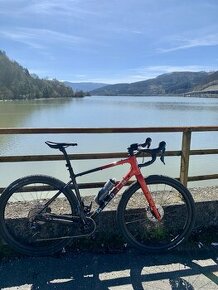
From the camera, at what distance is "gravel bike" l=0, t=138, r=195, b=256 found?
3.21 metres

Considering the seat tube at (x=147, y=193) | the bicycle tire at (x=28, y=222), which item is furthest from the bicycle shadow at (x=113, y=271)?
the seat tube at (x=147, y=193)

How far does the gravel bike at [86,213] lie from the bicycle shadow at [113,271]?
0.42 feet

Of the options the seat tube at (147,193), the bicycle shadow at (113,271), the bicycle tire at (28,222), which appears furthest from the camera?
the seat tube at (147,193)

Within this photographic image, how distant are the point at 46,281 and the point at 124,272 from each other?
676 millimetres

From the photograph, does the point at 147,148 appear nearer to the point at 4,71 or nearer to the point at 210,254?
the point at 210,254

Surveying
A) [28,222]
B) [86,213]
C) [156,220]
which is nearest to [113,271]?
[86,213]

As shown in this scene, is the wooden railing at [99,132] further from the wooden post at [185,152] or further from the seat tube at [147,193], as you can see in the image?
the seat tube at [147,193]

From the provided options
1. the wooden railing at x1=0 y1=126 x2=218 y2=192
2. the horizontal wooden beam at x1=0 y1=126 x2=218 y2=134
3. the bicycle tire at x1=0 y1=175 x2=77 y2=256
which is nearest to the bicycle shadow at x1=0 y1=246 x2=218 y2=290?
the bicycle tire at x1=0 y1=175 x2=77 y2=256

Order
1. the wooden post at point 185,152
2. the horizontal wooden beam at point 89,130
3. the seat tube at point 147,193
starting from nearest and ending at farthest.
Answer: the seat tube at point 147,193, the horizontal wooden beam at point 89,130, the wooden post at point 185,152

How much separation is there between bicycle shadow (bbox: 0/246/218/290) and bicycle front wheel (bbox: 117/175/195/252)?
17 centimetres

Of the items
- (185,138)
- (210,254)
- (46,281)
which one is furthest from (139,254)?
(185,138)

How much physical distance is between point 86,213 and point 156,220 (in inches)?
29.0

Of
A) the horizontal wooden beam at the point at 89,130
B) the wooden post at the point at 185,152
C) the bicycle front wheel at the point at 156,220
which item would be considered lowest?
the bicycle front wheel at the point at 156,220

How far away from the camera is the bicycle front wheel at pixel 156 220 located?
3.35 meters
